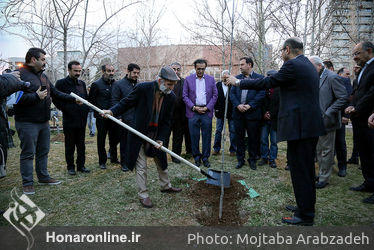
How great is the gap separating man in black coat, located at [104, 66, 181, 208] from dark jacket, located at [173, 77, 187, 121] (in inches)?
74.8

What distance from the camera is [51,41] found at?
10586mm

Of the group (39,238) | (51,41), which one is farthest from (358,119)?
(51,41)

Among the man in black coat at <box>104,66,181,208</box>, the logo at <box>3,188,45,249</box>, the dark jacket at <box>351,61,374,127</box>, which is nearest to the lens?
the logo at <box>3,188,45,249</box>

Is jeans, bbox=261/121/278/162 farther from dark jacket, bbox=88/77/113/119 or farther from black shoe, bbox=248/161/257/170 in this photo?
Result: dark jacket, bbox=88/77/113/119

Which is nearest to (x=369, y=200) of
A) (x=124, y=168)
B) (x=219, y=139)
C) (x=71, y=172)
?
(x=219, y=139)

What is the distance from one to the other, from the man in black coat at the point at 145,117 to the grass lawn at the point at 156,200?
1.44 feet

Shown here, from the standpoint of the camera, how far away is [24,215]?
3.33m

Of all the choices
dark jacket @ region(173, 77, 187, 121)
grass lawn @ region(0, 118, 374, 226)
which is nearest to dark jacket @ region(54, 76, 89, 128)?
grass lawn @ region(0, 118, 374, 226)

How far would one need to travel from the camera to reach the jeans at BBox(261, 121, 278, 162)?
18.7 ft

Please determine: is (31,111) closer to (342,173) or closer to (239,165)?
(239,165)

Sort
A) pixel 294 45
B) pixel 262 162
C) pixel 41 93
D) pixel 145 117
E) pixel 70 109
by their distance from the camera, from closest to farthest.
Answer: pixel 294 45
pixel 145 117
pixel 41 93
pixel 70 109
pixel 262 162

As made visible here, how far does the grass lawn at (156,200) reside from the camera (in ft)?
10.6

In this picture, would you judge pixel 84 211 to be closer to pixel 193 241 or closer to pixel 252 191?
pixel 193 241

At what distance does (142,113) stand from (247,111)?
2.53 metres
